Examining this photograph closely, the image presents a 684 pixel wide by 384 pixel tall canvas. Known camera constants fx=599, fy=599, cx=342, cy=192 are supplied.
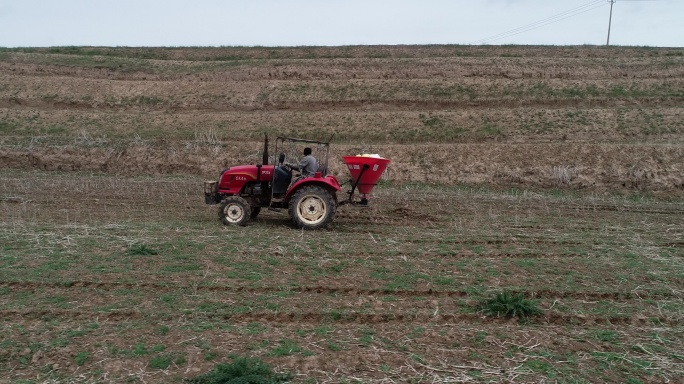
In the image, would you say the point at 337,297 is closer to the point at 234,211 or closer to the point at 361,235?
the point at 361,235

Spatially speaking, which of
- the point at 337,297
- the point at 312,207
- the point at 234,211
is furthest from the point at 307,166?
the point at 337,297

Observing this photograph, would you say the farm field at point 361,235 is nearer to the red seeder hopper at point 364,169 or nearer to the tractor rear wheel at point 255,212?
the tractor rear wheel at point 255,212

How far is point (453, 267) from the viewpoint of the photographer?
9195mm

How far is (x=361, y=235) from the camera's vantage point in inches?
465

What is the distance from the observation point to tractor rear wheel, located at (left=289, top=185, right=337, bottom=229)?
475 inches

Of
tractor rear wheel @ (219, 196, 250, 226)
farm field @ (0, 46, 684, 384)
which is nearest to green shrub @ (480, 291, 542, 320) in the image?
farm field @ (0, 46, 684, 384)

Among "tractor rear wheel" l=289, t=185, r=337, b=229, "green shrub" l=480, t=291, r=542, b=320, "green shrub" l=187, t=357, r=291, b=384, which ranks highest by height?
"tractor rear wheel" l=289, t=185, r=337, b=229

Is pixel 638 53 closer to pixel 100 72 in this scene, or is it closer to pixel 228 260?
pixel 100 72

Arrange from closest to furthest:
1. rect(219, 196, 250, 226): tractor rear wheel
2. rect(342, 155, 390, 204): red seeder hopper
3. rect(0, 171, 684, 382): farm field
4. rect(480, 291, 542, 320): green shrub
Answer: rect(0, 171, 684, 382): farm field → rect(480, 291, 542, 320): green shrub → rect(219, 196, 250, 226): tractor rear wheel → rect(342, 155, 390, 204): red seeder hopper

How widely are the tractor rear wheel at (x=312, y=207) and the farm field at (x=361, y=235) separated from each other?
416 millimetres

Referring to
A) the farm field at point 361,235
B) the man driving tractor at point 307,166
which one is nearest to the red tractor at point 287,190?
the man driving tractor at point 307,166

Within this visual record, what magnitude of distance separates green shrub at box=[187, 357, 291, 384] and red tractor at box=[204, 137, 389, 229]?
22.2 feet

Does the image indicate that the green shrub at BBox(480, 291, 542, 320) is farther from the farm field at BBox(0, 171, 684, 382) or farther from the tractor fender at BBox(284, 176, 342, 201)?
the tractor fender at BBox(284, 176, 342, 201)

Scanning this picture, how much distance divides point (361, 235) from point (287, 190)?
1828 millimetres
